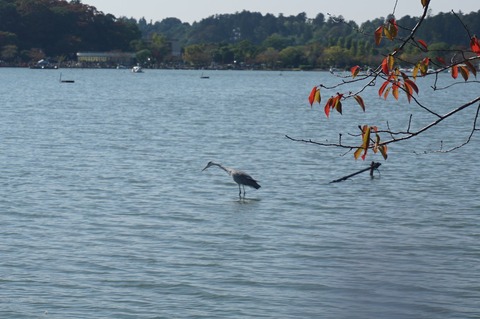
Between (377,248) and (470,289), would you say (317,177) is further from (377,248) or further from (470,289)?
(470,289)

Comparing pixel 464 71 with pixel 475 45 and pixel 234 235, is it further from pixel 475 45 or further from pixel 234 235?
pixel 234 235

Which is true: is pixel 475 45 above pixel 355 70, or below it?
above

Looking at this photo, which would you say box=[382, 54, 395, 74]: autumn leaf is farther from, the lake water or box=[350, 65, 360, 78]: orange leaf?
the lake water

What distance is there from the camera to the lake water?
14.6 metres

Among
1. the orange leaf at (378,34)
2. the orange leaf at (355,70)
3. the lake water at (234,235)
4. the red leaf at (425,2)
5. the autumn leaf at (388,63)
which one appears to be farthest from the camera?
the lake water at (234,235)

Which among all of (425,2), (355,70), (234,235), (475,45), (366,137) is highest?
(425,2)

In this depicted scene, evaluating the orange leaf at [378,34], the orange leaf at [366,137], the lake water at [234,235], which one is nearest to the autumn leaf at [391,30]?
the orange leaf at [378,34]

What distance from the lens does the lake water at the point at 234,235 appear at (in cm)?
1458

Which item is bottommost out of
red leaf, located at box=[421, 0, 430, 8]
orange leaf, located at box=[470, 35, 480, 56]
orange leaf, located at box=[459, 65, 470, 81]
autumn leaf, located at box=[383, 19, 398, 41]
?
orange leaf, located at box=[459, 65, 470, 81]

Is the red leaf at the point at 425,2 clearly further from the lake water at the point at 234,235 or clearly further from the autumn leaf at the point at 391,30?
the lake water at the point at 234,235

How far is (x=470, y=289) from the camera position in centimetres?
1542

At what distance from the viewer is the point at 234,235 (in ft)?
65.1

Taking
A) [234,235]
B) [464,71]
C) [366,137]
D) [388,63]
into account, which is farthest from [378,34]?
[234,235]

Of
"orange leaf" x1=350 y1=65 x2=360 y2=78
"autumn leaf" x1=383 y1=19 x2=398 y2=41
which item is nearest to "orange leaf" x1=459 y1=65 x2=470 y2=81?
"autumn leaf" x1=383 y1=19 x2=398 y2=41
